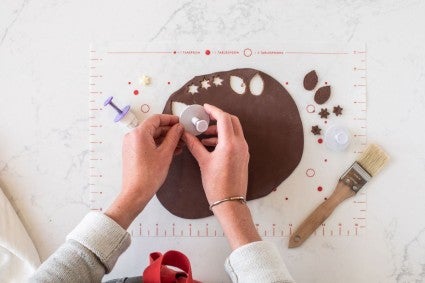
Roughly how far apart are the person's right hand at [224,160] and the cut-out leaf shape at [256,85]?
0.09 metres

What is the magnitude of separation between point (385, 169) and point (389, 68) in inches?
8.7

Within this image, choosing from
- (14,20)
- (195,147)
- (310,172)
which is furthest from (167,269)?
(14,20)

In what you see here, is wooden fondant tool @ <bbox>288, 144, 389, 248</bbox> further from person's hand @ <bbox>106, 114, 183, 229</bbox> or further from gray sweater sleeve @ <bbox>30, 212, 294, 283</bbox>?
person's hand @ <bbox>106, 114, 183, 229</bbox>

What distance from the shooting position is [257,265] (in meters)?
0.77

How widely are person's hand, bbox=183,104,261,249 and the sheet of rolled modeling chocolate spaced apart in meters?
0.06

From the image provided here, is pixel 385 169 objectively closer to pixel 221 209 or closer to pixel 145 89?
pixel 221 209

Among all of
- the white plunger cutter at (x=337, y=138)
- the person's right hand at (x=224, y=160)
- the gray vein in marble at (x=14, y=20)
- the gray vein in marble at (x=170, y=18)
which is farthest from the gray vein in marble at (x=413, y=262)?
the gray vein in marble at (x=14, y=20)

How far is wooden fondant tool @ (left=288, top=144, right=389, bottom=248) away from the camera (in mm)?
942

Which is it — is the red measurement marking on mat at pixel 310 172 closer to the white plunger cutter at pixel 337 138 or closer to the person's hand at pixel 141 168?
the white plunger cutter at pixel 337 138

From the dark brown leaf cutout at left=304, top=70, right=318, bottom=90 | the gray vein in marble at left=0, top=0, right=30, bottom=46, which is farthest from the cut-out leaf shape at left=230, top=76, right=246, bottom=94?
the gray vein in marble at left=0, top=0, right=30, bottom=46

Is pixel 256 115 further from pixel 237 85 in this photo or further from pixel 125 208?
pixel 125 208

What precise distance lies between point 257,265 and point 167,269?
0.19 m

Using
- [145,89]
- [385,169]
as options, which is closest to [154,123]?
[145,89]

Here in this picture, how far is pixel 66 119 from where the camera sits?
964 mm
